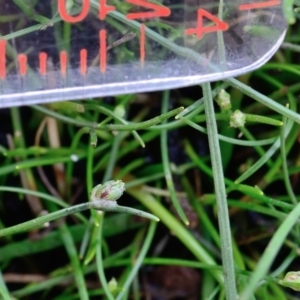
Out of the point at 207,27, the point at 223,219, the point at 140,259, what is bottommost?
the point at 140,259

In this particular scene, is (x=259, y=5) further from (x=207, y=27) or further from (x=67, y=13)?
(x=67, y=13)

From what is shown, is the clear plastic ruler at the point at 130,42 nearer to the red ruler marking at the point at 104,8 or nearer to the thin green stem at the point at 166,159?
the red ruler marking at the point at 104,8

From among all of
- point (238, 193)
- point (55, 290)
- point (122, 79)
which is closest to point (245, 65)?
point (122, 79)

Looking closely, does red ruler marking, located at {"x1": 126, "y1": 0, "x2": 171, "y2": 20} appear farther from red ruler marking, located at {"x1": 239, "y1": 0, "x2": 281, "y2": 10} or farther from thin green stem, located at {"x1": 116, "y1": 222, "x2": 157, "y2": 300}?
thin green stem, located at {"x1": 116, "y1": 222, "x2": 157, "y2": 300}

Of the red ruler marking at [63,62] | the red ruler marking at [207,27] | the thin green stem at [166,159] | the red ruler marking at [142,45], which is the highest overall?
the red ruler marking at [207,27]

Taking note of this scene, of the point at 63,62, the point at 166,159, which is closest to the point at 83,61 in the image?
the point at 63,62

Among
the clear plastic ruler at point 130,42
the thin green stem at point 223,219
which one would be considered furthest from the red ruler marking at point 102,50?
the thin green stem at point 223,219

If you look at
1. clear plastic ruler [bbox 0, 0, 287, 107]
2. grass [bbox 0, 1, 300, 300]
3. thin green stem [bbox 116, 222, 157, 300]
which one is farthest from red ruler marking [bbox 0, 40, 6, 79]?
thin green stem [bbox 116, 222, 157, 300]
